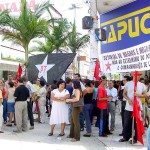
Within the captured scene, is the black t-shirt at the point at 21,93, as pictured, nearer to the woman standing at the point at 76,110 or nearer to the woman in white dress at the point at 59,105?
the woman in white dress at the point at 59,105

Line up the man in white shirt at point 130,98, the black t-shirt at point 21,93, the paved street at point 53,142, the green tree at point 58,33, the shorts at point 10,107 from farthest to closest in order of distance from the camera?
1. the green tree at point 58,33
2. the shorts at point 10,107
3. the black t-shirt at point 21,93
4. the man in white shirt at point 130,98
5. the paved street at point 53,142

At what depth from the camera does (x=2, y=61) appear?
25859 millimetres

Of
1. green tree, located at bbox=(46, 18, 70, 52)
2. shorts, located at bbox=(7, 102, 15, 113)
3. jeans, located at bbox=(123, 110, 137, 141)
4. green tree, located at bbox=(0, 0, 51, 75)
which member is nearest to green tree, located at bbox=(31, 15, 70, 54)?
green tree, located at bbox=(46, 18, 70, 52)

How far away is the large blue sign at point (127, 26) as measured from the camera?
270 inches

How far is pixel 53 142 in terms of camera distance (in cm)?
793

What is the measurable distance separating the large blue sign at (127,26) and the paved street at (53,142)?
2376 mm

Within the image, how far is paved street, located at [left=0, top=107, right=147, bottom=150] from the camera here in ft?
24.1

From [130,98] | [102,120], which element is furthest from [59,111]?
[130,98]

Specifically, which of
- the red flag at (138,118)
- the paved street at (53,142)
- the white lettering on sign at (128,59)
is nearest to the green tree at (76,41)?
the paved street at (53,142)

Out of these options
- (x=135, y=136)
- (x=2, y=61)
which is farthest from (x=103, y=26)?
(x=2, y=61)

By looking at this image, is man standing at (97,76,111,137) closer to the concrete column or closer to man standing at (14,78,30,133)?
the concrete column

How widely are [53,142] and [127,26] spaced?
139 inches

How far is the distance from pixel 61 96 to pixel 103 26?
2.26 metres

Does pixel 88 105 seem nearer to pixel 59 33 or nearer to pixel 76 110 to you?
pixel 76 110
